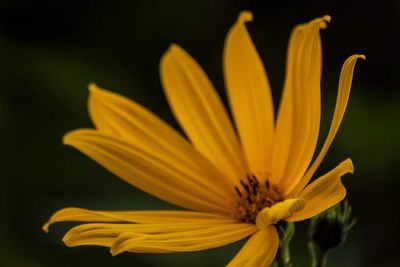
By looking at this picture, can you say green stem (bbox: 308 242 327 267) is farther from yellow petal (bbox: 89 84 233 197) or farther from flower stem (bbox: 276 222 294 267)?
yellow petal (bbox: 89 84 233 197)

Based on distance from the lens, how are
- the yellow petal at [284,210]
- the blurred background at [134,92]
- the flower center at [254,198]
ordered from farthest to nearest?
the blurred background at [134,92] < the flower center at [254,198] < the yellow petal at [284,210]

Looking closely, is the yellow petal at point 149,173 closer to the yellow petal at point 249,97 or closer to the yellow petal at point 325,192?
the yellow petal at point 249,97

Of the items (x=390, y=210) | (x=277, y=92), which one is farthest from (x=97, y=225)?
(x=277, y=92)

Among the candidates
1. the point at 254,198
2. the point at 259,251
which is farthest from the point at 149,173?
the point at 259,251

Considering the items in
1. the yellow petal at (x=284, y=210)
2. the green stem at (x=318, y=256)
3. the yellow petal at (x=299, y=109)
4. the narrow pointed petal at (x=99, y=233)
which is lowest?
the green stem at (x=318, y=256)

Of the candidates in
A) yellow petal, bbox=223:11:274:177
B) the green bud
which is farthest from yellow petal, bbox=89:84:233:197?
the green bud

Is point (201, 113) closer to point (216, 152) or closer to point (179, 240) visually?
point (216, 152)

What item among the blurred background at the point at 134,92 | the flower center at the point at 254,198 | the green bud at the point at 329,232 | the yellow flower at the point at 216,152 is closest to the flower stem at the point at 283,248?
the yellow flower at the point at 216,152
